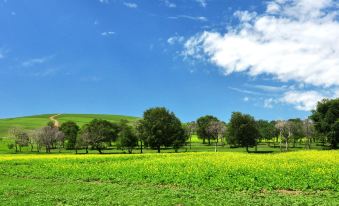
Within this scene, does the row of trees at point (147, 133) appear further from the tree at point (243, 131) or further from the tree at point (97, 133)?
the tree at point (243, 131)

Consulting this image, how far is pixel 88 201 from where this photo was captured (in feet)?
89.4

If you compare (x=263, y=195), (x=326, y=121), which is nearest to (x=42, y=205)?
(x=263, y=195)

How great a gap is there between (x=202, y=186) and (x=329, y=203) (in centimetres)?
1094

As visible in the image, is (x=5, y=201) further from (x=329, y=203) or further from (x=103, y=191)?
(x=329, y=203)

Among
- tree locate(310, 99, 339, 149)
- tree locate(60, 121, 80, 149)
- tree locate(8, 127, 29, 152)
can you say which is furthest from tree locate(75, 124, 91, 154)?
tree locate(310, 99, 339, 149)

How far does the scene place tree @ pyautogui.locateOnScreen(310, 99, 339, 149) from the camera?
110 m

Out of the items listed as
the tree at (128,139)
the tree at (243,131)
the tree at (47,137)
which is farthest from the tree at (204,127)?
the tree at (47,137)

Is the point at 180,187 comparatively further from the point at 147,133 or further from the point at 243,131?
the point at 243,131

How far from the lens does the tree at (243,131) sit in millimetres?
108812

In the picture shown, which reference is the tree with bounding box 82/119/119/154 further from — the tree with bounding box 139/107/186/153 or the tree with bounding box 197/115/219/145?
the tree with bounding box 197/115/219/145

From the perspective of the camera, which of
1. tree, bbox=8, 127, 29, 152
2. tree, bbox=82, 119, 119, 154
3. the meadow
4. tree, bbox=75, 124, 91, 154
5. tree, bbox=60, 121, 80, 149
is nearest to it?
the meadow

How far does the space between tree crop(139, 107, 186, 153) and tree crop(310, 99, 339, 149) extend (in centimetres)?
3868

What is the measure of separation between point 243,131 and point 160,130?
892 inches

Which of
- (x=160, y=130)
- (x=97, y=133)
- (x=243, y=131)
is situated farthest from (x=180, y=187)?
(x=97, y=133)
